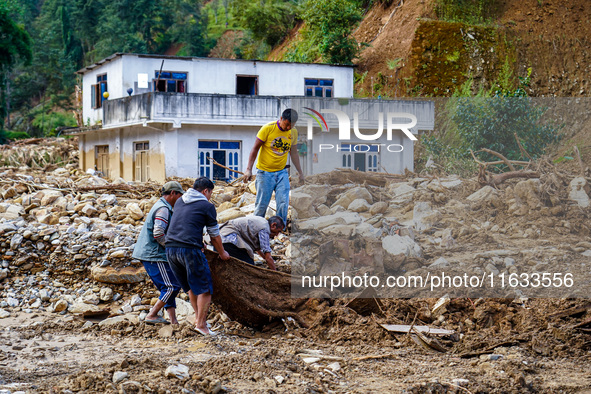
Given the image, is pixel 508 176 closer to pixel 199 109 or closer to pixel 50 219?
pixel 50 219

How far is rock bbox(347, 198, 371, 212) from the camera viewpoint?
8.12m

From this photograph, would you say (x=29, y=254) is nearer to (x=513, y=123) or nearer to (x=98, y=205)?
(x=98, y=205)

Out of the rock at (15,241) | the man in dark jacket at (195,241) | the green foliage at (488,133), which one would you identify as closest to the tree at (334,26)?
the green foliage at (488,133)

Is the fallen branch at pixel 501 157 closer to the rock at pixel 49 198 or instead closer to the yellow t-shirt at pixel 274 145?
the yellow t-shirt at pixel 274 145

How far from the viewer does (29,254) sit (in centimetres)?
966

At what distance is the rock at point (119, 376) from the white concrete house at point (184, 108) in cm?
1555

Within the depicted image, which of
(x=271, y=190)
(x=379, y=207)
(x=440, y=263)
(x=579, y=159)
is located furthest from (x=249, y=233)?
(x=579, y=159)

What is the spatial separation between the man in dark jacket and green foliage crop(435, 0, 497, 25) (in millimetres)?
21941

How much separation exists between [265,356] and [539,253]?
3845 millimetres

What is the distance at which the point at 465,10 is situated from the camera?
2650 cm

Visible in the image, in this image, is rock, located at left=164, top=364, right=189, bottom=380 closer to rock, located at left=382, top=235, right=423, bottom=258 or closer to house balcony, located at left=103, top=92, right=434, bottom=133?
rock, located at left=382, top=235, right=423, bottom=258

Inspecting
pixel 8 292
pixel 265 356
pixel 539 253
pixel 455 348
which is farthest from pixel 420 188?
pixel 8 292

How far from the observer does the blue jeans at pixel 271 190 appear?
816cm

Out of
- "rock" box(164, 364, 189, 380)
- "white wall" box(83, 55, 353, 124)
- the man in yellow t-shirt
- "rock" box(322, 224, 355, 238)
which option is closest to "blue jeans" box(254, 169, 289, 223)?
the man in yellow t-shirt
